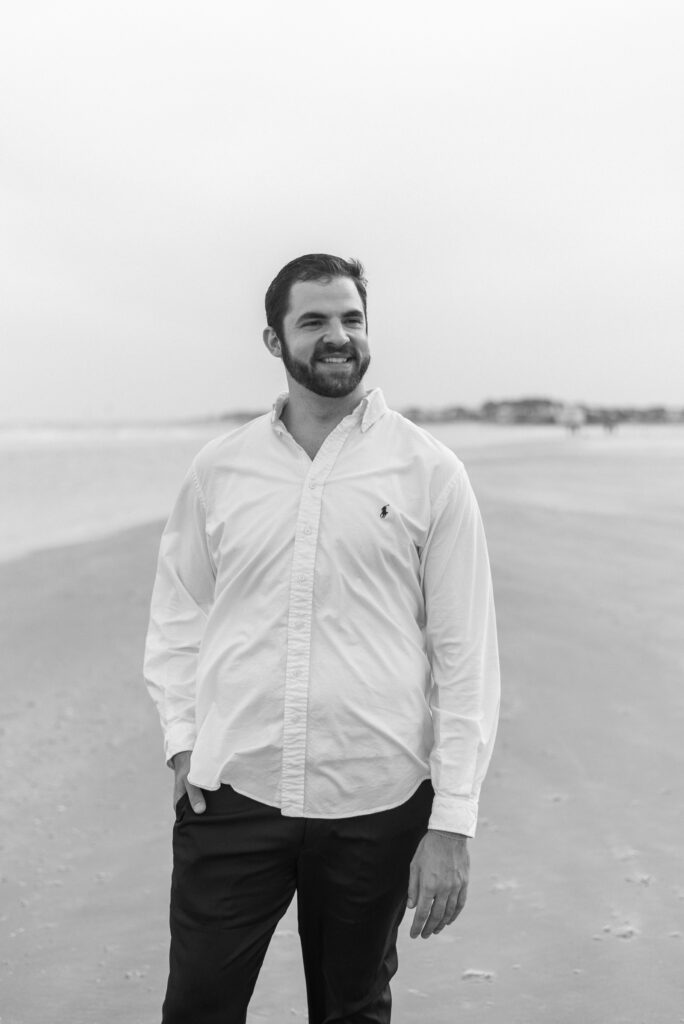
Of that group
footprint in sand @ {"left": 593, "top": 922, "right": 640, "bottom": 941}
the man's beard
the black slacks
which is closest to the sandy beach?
footprint in sand @ {"left": 593, "top": 922, "right": 640, "bottom": 941}

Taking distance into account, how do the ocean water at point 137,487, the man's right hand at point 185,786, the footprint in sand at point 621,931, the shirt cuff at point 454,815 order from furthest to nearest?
the ocean water at point 137,487 → the footprint in sand at point 621,931 → the man's right hand at point 185,786 → the shirt cuff at point 454,815

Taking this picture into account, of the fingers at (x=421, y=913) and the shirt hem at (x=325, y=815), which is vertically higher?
the shirt hem at (x=325, y=815)

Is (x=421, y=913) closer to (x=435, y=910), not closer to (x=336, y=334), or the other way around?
(x=435, y=910)

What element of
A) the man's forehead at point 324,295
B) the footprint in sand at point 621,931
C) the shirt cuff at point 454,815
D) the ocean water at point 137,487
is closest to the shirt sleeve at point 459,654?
the shirt cuff at point 454,815

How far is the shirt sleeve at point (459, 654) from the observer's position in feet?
7.06

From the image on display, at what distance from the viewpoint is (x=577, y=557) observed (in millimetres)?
9719

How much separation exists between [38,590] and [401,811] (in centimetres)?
733

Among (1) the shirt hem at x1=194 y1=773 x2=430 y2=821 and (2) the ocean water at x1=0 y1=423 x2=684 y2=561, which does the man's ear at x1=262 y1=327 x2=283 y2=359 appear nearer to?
(1) the shirt hem at x1=194 y1=773 x2=430 y2=821

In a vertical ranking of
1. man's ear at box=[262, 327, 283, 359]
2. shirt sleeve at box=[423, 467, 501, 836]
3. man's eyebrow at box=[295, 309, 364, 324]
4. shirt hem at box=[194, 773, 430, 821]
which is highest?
man's eyebrow at box=[295, 309, 364, 324]

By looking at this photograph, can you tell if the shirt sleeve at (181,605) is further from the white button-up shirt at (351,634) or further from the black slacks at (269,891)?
the black slacks at (269,891)

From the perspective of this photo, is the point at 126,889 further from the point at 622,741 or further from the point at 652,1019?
the point at 622,741

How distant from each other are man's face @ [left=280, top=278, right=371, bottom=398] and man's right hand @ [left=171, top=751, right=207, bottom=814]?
87 centimetres

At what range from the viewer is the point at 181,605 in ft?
8.30

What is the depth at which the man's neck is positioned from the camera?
7.72 ft
